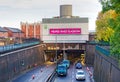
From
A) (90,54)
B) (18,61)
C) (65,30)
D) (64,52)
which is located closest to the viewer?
(18,61)

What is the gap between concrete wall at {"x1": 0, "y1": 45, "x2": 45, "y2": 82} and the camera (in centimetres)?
4400

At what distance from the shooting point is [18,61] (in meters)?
54.4

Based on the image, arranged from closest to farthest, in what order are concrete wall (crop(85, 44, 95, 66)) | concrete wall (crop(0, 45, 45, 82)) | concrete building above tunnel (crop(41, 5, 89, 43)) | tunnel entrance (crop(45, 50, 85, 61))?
concrete wall (crop(0, 45, 45, 82)) → concrete wall (crop(85, 44, 95, 66)) → concrete building above tunnel (crop(41, 5, 89, 43)) → tunnel entrance (crop(45, 50, 85, 61))

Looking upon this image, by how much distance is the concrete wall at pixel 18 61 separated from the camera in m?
44.0

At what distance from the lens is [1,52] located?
4428cm

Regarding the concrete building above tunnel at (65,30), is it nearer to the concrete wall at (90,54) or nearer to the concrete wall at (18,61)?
the concrete wall at (90,54)

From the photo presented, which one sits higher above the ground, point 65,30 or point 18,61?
point 65,30

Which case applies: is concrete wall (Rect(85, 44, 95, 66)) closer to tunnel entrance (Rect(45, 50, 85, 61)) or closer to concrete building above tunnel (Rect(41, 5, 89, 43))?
concrete building above tunnel (Rect(41, 5, 89, 43))

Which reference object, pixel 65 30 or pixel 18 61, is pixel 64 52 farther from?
pixel 18 61

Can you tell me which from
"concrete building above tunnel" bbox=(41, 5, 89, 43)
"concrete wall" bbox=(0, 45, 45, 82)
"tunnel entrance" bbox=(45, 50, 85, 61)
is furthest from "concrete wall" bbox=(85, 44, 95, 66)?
"concrete wall" bbox=(0, 45, 45, 82)

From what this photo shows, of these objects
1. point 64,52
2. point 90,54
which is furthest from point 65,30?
point 90,54

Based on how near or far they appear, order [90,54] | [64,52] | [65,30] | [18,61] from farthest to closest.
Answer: [64,52]
[65,30]
[90,54]
[18,61]

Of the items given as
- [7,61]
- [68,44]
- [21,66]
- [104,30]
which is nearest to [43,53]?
[68,44]

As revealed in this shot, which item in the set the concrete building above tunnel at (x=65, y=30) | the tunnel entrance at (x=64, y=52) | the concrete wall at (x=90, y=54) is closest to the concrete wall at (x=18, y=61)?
the tunnel entrance at (x=64, y=52)
